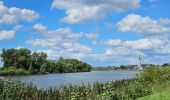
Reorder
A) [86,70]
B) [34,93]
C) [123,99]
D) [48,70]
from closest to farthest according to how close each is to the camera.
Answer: [34,93], [123,99], [48,70], [86,70]

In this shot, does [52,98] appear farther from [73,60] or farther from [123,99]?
[73,60]

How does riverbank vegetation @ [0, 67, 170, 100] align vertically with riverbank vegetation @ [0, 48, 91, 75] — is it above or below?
below

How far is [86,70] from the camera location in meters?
180

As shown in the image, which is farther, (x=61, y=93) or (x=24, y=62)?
(x=24, y=62)

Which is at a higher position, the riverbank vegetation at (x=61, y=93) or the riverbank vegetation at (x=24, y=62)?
the riverbank vegetation at (x=24, y=62)

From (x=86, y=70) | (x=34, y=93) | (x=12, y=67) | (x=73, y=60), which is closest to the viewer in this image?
(x=34, y=93)

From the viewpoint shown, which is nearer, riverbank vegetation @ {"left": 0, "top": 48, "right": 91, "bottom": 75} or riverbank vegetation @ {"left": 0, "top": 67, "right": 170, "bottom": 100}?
riverbank vegetation @ {"left": 0, "top": 67, "right": 170, "bottom": 100}

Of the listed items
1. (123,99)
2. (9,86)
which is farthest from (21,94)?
(123,99)

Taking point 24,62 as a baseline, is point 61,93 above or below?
below

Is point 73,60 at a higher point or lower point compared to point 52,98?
higher

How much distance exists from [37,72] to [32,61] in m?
4.75

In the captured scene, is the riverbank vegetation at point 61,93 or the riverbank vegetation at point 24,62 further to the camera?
the riverbank vegetation at point 24,62

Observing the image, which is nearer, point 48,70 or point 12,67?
point 12,67

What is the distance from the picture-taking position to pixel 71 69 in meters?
162
